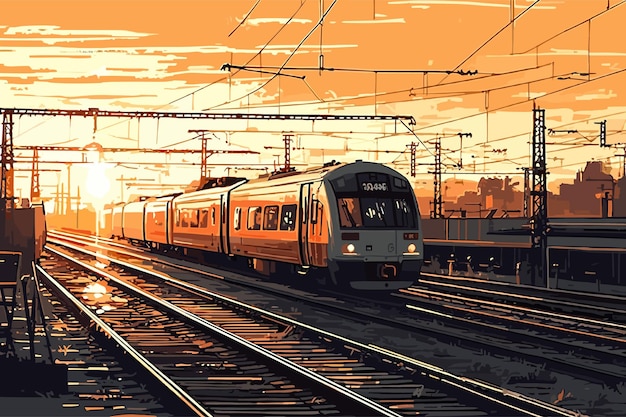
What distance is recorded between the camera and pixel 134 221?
65.1m

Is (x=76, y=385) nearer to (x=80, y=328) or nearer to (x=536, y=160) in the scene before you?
(x=80, y=328)

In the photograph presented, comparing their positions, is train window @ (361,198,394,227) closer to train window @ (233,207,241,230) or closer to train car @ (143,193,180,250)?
train window @ (233,207,241,230)

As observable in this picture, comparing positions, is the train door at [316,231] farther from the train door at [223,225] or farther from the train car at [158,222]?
the train car at [158,222]

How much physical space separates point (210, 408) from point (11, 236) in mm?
19101

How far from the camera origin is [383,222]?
77.0ft

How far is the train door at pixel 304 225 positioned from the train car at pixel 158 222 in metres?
23.8

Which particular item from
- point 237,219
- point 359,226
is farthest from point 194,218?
point 359,226

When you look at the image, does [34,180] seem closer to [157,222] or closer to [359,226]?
[157,222]

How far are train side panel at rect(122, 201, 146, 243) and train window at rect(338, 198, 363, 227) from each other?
121 feet

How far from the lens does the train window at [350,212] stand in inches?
912

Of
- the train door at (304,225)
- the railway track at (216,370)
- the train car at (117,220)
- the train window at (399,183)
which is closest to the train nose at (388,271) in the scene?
the train window at (399,183)

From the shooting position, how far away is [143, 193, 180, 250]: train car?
49000 mm

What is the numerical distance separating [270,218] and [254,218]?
2.07 metres

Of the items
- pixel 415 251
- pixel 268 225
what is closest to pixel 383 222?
pixel 415 251
